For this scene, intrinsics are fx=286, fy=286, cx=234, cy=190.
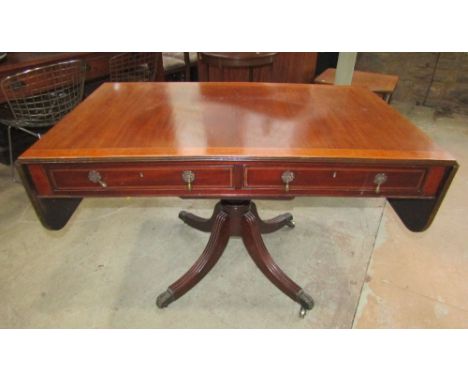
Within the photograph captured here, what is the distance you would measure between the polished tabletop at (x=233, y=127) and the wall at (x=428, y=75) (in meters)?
3.28

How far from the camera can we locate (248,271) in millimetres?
1541

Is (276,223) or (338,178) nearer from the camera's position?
(338,178)

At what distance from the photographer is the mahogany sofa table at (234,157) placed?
0.84m

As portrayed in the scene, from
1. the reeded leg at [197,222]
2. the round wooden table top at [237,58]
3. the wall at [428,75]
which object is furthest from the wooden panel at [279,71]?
the wall at [428,75]

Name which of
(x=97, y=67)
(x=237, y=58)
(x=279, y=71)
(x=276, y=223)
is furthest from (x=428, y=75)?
(x=97, y=67)

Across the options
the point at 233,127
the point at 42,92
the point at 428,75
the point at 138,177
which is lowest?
the point at 428,75

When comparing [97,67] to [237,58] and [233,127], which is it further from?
[233,127]

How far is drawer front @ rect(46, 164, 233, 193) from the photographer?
0.86m

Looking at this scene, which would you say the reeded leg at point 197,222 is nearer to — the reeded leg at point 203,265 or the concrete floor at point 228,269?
the concrete floor at point 228,269

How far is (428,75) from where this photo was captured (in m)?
3.79

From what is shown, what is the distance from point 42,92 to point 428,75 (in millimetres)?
4412

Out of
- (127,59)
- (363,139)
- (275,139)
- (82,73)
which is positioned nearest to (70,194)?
(275,139)

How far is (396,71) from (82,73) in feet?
12.8

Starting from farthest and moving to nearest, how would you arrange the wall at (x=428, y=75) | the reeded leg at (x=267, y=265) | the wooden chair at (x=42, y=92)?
the wall at (x=428, y=75) → the wooden chair at (x=42, y=92) → the reeded leg at (x=267, y=265)
